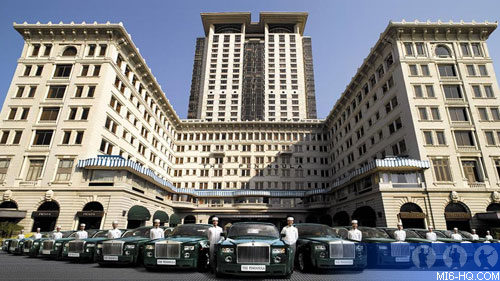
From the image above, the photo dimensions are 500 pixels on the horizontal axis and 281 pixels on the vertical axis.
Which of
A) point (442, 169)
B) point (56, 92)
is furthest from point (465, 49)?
point (56, 92)

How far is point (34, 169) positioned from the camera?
91.9 feet

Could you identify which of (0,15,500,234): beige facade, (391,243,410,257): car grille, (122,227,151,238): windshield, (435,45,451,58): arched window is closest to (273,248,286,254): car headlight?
(391,243,410,257): car grille

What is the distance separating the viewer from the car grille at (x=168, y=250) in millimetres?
8367

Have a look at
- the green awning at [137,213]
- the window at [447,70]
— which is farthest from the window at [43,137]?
the window at [447,70]

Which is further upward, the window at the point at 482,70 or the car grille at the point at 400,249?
the window at the point at 482,70

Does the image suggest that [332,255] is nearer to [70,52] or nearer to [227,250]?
[227,250]

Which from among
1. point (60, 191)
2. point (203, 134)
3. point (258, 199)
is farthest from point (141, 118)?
point (258, 199)

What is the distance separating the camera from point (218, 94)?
80.1 metres

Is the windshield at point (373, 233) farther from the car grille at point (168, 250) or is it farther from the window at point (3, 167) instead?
the window at point (3, 167)

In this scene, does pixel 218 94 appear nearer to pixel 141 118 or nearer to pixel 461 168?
pixel 141 118

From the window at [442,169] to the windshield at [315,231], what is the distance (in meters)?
23.5

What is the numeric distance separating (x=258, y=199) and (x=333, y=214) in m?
13.7

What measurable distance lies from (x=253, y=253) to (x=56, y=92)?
34.8m

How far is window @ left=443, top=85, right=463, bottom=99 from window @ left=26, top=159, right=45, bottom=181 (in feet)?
153
